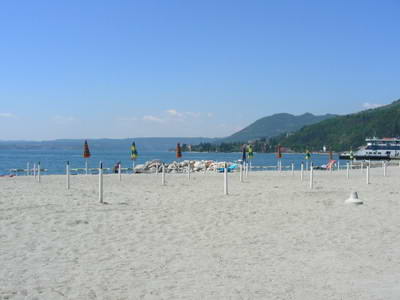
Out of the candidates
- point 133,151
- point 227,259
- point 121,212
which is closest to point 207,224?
point 121,212

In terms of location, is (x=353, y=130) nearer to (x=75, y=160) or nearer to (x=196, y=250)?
(x=75, y=160)

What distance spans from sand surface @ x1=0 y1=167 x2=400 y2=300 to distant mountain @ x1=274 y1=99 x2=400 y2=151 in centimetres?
15513

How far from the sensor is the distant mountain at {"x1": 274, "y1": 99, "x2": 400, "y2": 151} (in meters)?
165

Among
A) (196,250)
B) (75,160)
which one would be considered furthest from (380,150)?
(196,250)

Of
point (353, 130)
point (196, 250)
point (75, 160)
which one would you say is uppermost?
point (353, 130)

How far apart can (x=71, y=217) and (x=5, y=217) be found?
47.7 inches

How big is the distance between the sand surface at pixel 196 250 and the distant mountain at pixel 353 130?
155 m

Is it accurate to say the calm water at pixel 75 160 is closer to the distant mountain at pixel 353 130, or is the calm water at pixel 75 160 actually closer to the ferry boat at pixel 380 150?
the ferry boat at pixel 380 150

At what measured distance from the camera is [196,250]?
772 cm

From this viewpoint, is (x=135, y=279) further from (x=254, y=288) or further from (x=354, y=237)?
(x=354, y=237)

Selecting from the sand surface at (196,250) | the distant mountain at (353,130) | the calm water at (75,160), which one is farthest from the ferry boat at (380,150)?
the sand surface at (196,250)

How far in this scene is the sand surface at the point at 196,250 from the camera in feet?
18.5

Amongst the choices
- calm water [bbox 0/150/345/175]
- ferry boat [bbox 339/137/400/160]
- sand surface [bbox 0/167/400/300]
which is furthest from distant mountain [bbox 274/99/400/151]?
sand surface [bbox 0/167/400/300]

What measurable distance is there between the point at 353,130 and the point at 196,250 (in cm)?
17938
